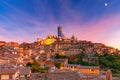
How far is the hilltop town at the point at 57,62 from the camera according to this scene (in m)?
27.9

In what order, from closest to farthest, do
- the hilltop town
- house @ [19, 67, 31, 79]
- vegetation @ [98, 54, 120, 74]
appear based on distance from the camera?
the hilltop town, house @ [19, 67, 31, 79], vegetation @ [98, 54, 120, 74]

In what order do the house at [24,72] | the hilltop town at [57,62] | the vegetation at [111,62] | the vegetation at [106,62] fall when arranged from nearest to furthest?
Result: the hilltop town at [57,62]
the house at [24,72]
the vegetation at [111,62]
the vegetation at [106,62]

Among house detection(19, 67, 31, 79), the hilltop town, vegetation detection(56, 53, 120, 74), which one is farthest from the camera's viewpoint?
vegetation detection(56, 53, 120, 74)

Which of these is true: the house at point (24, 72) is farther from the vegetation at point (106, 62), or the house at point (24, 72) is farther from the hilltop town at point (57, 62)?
the vegetation at point (106, 62)

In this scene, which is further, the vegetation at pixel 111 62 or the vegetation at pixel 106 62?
the vegetation at pixel 106 62

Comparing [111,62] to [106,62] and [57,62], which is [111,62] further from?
[57,62]

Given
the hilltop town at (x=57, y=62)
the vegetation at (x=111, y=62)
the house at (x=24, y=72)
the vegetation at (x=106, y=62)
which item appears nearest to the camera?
the hilltop town at (x=57, y=62)

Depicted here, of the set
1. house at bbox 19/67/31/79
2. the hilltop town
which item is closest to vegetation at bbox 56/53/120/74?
the hilltop town

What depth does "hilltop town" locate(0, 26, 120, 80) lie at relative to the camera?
91.7 ft

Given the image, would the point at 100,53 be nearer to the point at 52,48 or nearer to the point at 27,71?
the point at 52,48

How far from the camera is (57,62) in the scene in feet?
188

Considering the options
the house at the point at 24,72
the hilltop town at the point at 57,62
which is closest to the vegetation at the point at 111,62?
the hilltop town at the point at 57,62

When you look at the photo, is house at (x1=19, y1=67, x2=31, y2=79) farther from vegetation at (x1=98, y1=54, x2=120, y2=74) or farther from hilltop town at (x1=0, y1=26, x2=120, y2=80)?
vegetation at (x1=98, y1=54, x2=120, y2=74)

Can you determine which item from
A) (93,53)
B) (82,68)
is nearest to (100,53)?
(93,53)
